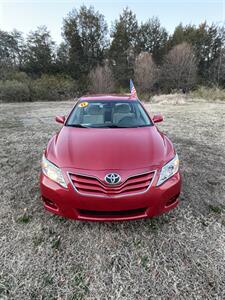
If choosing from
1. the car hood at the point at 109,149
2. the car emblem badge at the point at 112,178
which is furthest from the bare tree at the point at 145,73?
the car emblem badge at the point at 112,178

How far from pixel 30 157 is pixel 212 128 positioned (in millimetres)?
5394

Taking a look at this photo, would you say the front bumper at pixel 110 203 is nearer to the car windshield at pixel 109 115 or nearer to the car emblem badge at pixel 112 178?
the car emblem badge at pixel 112 178

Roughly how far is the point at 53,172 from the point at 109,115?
1.40 meters

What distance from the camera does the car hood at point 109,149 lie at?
1.73 metres

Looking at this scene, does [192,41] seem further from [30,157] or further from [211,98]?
[30,157]

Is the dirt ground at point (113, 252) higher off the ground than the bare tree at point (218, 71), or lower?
lower

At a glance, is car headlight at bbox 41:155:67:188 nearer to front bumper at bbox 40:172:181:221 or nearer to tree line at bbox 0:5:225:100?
front bumper at bbox 40:172:181:221

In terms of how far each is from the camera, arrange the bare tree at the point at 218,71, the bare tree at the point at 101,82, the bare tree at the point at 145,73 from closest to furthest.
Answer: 1. the bare tree at the point at 101,82
2. the bare tree at the point at 145,73
3. the bare tree at the point at 218,71

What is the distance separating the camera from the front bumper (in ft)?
5.24

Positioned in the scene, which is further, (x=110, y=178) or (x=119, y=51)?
(x=119, y=51)

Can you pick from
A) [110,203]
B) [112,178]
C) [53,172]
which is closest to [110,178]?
[112,178]

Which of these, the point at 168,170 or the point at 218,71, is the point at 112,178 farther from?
the point at 218,71

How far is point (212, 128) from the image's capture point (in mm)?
6055

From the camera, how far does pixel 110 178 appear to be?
162 cm
